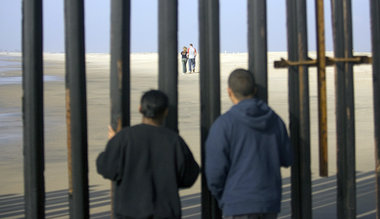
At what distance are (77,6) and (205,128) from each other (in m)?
1.04

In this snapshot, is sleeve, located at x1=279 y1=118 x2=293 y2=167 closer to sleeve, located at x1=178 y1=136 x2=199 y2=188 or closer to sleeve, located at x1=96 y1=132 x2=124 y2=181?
sleeve, located at x1=178 y1=136 x2=199 y2=188

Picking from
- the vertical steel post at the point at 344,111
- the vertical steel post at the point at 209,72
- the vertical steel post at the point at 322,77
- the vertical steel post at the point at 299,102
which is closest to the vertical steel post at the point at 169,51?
the vertical steel post at the point at 209,72

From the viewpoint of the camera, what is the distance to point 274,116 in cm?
279

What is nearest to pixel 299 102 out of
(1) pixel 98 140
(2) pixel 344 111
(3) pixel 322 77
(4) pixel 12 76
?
(3) pixel 322 77

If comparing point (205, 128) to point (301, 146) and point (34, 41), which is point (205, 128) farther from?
point (34, 41)

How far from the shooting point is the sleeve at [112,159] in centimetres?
260

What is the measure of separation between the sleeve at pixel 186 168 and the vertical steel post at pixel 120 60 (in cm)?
48

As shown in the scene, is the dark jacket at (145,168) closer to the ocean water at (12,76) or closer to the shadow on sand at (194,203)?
the shadow on sand at (194,203)

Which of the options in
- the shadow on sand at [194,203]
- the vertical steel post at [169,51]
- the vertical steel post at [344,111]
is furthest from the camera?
the shadow on sand at [194,203]

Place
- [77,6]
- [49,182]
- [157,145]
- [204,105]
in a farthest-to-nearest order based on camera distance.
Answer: [49,182]
[204,105]
[77,6]
[157,145]

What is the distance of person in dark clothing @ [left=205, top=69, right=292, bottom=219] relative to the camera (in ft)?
8.70

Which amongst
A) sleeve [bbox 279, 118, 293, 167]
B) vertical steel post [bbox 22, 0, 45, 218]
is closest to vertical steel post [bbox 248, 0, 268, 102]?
sleeve [bbox 279, 118, 293, 167]

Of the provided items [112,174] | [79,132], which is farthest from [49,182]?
[112,174]

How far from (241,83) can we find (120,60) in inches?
27.2
